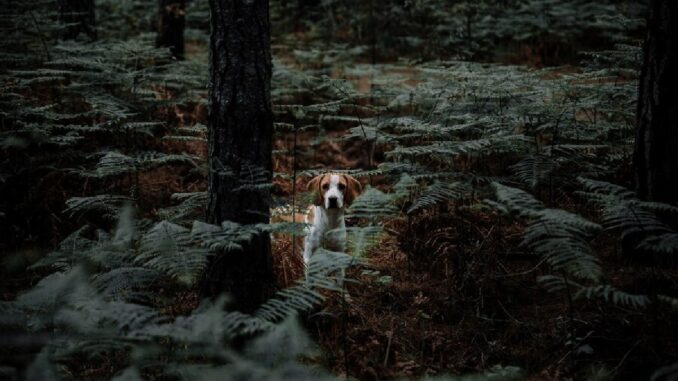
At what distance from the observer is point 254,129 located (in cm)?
377

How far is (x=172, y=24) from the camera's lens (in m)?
10.0

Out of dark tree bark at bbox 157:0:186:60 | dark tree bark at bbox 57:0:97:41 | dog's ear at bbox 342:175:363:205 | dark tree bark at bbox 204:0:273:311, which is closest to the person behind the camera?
dark tree bark at bbox 204:0:273:311

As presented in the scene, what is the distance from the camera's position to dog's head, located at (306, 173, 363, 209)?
16.9 ft

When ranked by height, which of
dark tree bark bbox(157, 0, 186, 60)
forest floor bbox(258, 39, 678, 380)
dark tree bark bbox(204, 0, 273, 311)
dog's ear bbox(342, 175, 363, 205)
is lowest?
forest floor bbox(258, 39, 678, 380)

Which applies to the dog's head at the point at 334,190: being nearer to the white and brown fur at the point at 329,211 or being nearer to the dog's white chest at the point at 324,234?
the white and brown fur at the point at 329,211

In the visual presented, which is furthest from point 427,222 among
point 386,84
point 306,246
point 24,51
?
point 24,51

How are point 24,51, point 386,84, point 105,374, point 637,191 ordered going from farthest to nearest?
point 386,84, point 24,51, point 637,191, point 105,374

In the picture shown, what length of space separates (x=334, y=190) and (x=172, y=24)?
682 centimetres

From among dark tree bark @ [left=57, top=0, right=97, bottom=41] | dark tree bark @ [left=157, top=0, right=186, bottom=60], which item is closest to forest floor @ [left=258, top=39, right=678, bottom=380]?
dark tree bark @ [left=157, top=0, right=186, bottom=60]

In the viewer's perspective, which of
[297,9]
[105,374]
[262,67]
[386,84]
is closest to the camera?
[105,374]

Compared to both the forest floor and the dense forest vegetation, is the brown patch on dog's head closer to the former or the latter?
the dense forest vegetation

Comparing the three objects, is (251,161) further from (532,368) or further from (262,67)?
(532,368)

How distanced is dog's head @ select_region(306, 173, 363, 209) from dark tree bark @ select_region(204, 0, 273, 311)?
1.29 meters

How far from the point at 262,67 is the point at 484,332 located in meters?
2.69
